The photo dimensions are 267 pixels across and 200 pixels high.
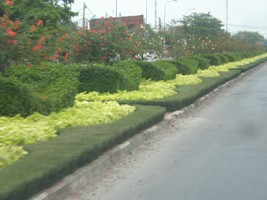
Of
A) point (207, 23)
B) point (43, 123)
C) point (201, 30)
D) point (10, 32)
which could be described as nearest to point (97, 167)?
point (43, 123)

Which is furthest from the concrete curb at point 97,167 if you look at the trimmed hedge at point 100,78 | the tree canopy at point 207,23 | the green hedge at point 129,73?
the tree canopy at point 207,23

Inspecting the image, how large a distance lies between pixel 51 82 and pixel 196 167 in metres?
4.75

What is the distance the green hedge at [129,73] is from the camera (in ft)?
47.8

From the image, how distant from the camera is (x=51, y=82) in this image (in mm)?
10344

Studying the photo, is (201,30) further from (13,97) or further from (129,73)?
(13,97)

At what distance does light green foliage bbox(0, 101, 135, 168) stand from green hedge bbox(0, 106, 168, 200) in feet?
0.62

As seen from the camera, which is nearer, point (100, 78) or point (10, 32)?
point (10, 32)

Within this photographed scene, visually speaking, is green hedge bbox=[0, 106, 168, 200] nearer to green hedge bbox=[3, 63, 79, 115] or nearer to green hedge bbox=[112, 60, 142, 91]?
green hedge bbox=[3, 63, 79, 115]

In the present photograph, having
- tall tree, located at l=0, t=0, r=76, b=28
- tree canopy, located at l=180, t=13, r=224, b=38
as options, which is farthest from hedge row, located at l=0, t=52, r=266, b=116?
tree canopy, located at l=180, t=13, r=224, b=38

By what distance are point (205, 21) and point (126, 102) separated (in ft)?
180

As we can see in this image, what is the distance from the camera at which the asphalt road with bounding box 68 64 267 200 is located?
17.7 ft

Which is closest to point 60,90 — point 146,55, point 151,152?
point 151,152

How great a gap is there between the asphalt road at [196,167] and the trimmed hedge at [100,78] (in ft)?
11.5

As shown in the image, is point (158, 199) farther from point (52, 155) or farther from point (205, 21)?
point (205, 21)
